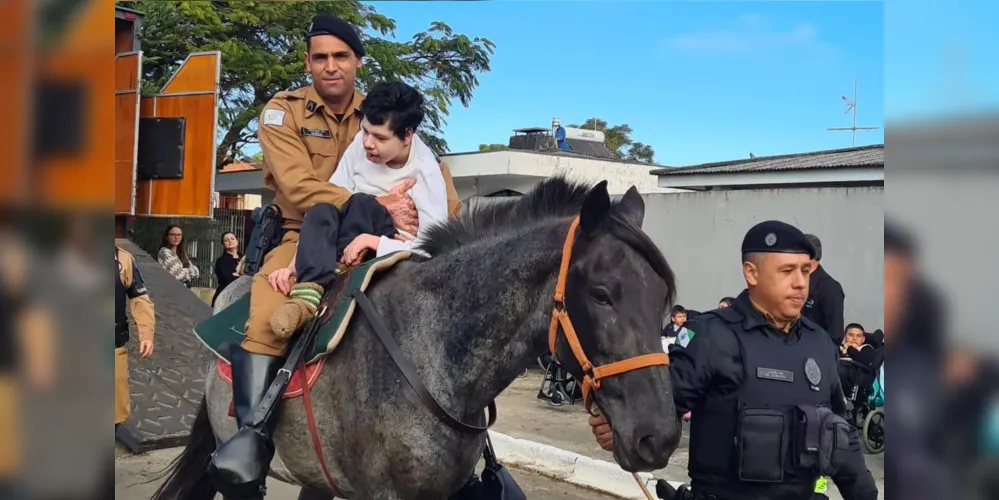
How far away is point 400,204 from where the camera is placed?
3172 mm

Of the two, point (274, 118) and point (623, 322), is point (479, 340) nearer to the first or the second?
point (623, 322)

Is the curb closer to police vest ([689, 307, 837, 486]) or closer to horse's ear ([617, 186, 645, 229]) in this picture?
police vest ([689, 307, 837, 486])

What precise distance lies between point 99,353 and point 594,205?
1.48 m

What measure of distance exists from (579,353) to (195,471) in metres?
2.23

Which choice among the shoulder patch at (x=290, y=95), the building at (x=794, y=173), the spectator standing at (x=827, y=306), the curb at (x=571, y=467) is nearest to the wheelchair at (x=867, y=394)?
the spectator standing at (x=827, y=306)

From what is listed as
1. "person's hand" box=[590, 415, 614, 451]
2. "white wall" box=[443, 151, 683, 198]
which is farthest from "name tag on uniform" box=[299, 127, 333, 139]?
"white wall" box=[443, 151, 683, 198]

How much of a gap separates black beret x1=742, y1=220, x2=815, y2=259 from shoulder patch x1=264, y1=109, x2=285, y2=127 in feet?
6.53

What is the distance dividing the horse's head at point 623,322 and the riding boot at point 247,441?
45.1 inches

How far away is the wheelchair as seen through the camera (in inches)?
259

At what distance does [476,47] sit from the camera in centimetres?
1797

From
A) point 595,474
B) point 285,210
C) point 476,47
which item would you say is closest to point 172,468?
point 285,210

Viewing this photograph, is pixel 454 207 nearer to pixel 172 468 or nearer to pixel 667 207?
pixel 172 468

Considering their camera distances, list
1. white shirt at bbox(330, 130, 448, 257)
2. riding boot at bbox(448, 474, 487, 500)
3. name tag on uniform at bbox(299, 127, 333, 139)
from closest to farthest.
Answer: riding boot at bbox(448, 474, 487, 500)
white shirt at bbox(330, 130, 448, 257)
name tag on uniform at bbox(299, 127, 333, 139)

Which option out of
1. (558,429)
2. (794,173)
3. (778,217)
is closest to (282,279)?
(558,429)
